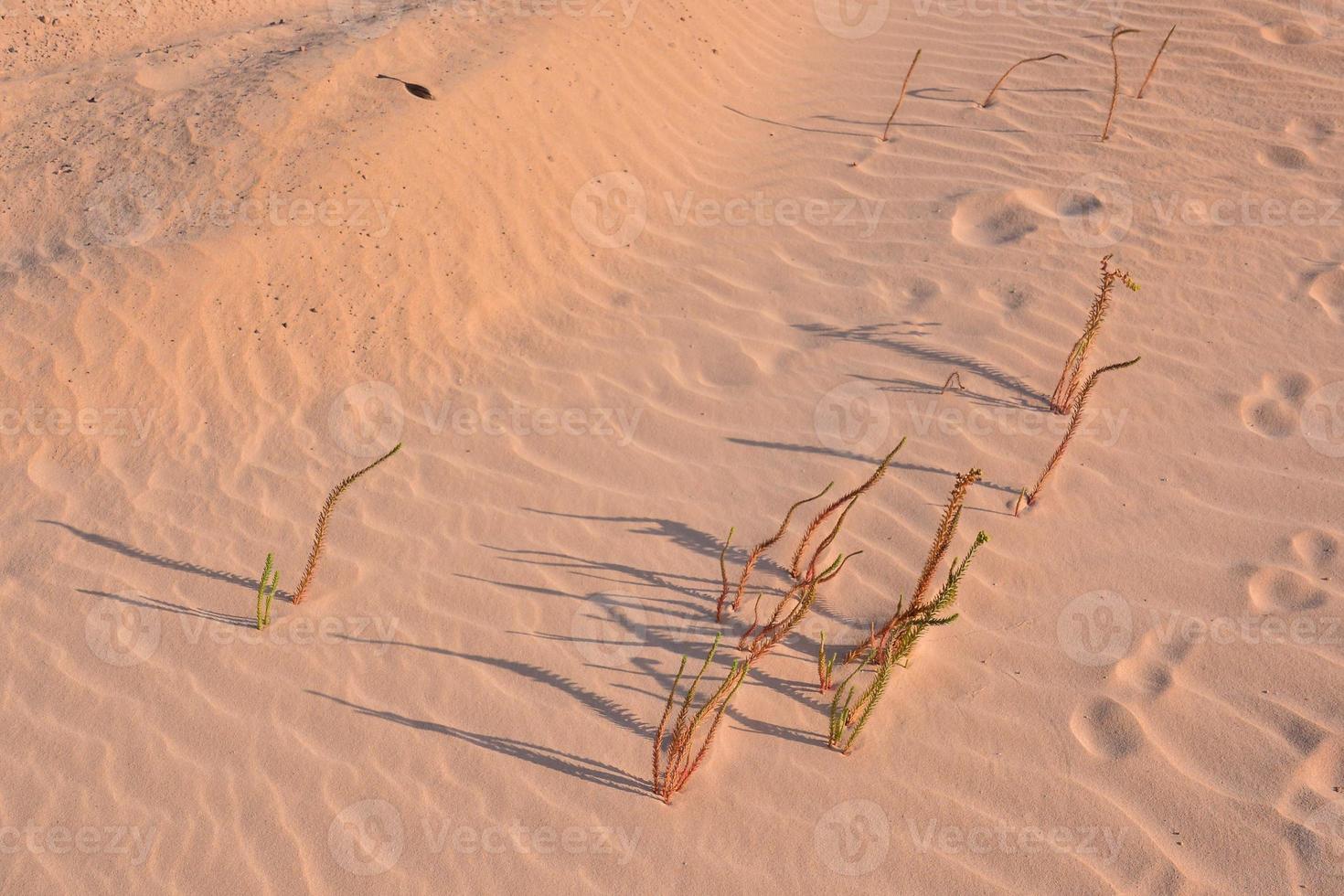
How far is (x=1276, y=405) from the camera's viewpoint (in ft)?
12.9

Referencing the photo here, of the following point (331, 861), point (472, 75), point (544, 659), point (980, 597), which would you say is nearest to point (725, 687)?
point (544, 659)

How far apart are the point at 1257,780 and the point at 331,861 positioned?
268 cm

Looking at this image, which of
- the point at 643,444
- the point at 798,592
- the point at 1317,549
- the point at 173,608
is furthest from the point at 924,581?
the point at 173,608

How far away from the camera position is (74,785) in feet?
9.42

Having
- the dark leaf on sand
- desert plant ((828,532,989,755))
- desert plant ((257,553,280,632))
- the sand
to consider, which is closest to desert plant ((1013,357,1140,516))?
the sand

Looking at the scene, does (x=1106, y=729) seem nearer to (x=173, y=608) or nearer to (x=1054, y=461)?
(x=1054, y=461)

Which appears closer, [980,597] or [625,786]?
[625,786]

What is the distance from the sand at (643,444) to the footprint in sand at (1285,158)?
0.06 feet

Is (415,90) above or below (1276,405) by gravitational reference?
above

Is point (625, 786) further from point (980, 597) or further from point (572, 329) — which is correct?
point (572, 329)

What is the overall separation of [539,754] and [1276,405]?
10.8ft

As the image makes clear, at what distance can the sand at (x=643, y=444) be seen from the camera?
2.77m

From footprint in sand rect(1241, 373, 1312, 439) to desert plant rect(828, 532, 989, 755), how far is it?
178 centimetres

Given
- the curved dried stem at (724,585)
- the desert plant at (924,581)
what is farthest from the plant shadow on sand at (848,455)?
the desert plant at (924,581)
